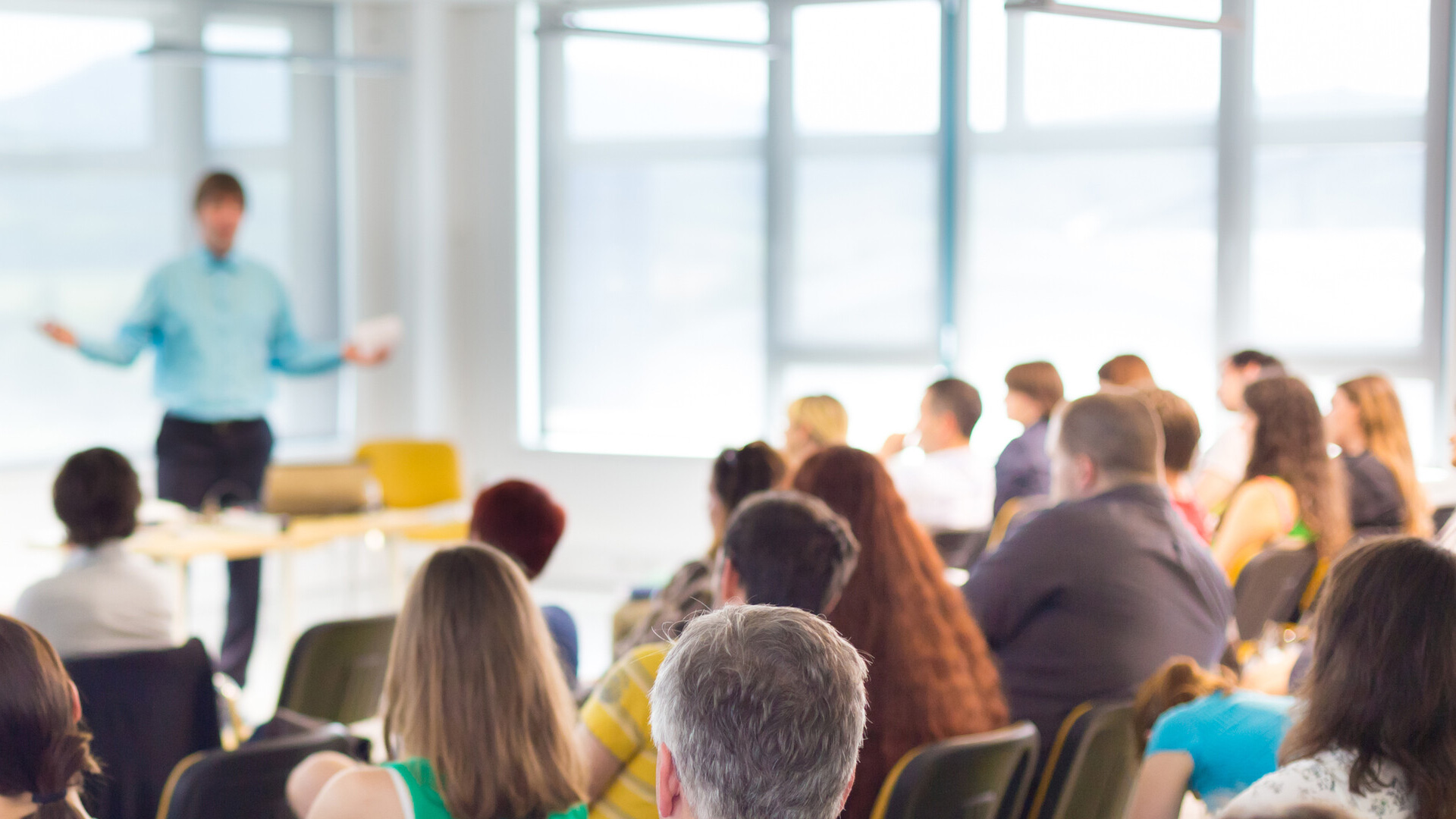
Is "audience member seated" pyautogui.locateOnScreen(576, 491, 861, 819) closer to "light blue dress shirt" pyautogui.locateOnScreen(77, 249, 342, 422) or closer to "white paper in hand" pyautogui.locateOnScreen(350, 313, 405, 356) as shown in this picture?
"white paper in hand" pyautogui.locateOnScreen(350, 313, 405, 356)

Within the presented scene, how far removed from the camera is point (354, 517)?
530cm

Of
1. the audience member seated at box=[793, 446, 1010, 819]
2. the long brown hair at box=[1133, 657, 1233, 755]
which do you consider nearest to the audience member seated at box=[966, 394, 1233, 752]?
the audience member seated at box=[793, 446, 1010, 819]

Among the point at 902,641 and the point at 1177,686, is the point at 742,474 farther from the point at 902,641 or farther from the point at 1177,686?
the point at 1177,686

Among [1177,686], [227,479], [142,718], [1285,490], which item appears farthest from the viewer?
[227,479]

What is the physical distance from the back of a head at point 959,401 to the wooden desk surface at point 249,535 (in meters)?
2.03

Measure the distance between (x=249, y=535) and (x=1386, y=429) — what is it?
12.7 ft

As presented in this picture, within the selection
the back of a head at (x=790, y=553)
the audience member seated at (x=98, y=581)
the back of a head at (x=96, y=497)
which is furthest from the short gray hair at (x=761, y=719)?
the back of a head at (x=96, y=497)

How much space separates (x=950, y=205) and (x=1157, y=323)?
3.88ft

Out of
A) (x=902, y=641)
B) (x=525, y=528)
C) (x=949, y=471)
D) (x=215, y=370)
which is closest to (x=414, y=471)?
(x=215, y=370)

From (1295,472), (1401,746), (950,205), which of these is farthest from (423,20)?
(1401,746)

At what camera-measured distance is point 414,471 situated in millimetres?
6609

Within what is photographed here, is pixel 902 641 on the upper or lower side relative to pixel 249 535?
upper

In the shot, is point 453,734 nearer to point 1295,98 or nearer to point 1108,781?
point 1108,781

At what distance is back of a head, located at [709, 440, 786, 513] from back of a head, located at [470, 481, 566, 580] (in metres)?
0.48
